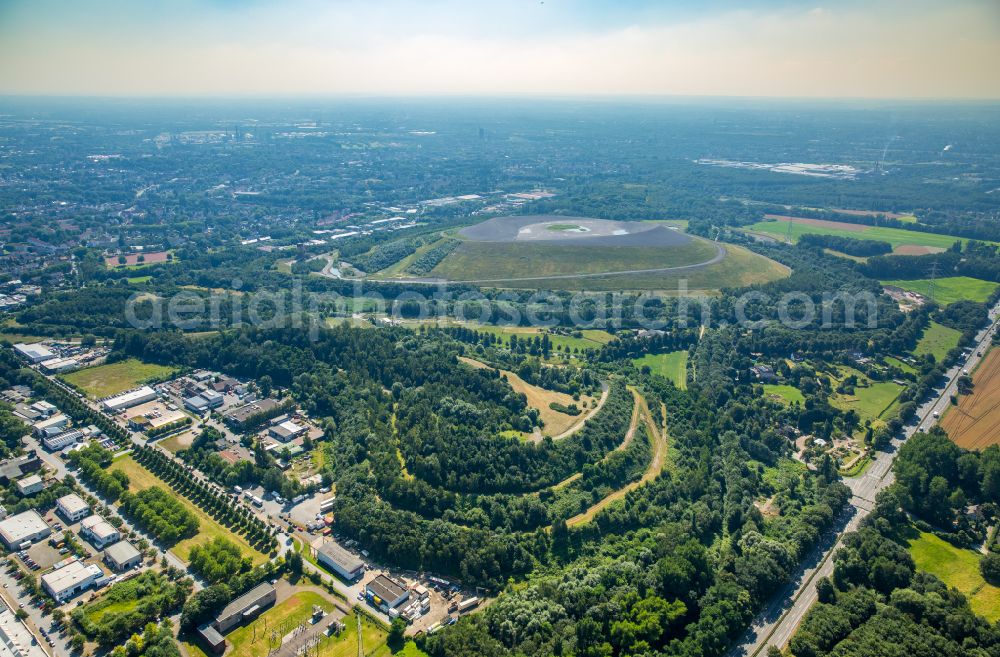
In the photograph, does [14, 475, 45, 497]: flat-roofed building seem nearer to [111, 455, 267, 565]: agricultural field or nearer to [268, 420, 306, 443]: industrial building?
[111, 455, 267, 565]: agricultural field

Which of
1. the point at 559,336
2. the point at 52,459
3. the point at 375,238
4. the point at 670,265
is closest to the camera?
the point at 52,459

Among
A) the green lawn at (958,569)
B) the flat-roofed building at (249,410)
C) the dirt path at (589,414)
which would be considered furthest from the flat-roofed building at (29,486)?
the green lawn at (958,569)

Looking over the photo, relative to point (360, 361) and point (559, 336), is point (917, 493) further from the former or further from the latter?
point (360, 361)

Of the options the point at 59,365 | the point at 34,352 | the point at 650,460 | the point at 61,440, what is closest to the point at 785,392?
the point at 650,460

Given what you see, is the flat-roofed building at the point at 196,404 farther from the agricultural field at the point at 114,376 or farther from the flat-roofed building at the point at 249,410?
the agricultural field at the point at 114,376

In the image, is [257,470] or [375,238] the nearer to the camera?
[257,470]

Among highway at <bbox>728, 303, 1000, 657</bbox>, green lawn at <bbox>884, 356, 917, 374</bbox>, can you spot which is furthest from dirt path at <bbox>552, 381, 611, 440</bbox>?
green lawn at <bbox>884, 356, 917, 374</bbox>

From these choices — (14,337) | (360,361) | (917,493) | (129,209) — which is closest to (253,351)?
(360,361)
